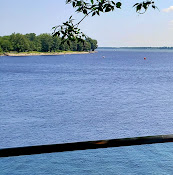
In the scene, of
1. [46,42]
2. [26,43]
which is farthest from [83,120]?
[46,42]

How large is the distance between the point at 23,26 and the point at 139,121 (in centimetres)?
15762

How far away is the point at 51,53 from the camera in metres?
146

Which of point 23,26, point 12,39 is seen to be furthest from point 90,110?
point 23,26

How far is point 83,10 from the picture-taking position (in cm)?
225

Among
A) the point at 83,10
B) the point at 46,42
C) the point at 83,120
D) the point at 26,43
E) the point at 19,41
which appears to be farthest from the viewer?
the point at 46,42

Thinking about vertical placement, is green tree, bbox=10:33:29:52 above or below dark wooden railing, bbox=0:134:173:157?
below

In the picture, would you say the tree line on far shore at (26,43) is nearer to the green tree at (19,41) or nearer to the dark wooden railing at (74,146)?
the green tree at (19,41)

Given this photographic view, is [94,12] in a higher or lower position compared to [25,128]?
higher

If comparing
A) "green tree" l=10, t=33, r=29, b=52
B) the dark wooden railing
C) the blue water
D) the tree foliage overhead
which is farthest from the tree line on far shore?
the dark wooden railing

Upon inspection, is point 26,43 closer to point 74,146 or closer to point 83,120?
point 83,120

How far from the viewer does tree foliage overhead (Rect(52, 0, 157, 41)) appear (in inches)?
87.2

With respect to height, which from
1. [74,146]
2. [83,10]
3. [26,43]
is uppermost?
[83,10]

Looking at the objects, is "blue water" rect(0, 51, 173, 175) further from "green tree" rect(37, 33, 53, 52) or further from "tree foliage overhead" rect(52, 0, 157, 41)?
"green tree" rect(37, 33, 53, 52)

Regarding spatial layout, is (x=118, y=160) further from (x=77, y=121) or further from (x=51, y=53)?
(x=51, y=53)
